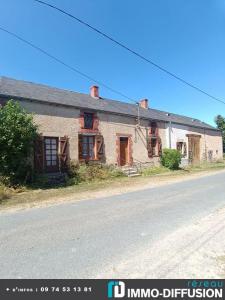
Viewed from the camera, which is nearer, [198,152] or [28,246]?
[28,246]

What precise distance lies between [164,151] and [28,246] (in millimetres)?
21019

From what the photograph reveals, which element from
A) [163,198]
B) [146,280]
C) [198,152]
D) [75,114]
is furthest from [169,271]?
[198,152]

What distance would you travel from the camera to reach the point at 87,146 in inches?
758

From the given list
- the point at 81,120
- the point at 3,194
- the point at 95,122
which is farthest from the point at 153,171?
the point at 3,194

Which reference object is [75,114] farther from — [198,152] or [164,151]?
[198,152]

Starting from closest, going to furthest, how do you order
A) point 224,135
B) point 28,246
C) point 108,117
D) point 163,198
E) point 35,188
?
point 28,246 < point 163,198 < point 35,188 < point 108,117 < point 224,135

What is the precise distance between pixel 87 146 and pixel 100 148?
108cm

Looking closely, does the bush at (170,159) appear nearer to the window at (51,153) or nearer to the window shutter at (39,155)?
the window at (51,153)

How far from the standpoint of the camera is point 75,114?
18.6 meters

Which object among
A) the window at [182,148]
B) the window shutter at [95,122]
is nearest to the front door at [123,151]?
the window shutter at [95,122]

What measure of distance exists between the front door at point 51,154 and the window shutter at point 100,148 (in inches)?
134

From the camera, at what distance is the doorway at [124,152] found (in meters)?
21.8

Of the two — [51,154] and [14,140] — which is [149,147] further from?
[14,140]

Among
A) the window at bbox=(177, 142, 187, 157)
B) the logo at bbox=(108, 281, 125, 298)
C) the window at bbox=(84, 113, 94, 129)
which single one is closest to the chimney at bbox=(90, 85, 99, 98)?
the window at bbox=(84, 113, 94, 129)
